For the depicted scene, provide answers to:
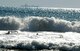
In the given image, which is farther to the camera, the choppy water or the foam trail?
the foam trail

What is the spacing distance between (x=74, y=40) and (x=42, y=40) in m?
3.46

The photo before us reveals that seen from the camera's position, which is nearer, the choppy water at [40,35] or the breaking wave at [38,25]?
the choppy water at [40,35]

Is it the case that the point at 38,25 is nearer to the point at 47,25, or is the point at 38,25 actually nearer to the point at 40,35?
the point at 47,25

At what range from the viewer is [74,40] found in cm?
3531

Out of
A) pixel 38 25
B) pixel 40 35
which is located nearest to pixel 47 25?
pixel 38 25

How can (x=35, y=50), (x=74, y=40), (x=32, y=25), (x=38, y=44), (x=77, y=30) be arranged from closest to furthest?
(x=35, y=50) < (x=38, y=44) < (x=74, y=40) < (x=77, y=30) < (x=32, y=25)

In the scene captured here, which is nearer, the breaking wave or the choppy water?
the choppy water

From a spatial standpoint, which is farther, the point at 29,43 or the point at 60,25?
the point at 60,25

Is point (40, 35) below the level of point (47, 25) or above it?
below

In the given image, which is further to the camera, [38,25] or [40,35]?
[38,25]

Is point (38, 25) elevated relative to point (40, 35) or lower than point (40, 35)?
elevated

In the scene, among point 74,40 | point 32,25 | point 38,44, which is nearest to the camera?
point 38,44

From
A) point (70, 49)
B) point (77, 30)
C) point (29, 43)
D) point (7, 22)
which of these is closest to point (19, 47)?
point (29, 43)

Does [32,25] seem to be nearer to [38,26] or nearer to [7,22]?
[38,26]
